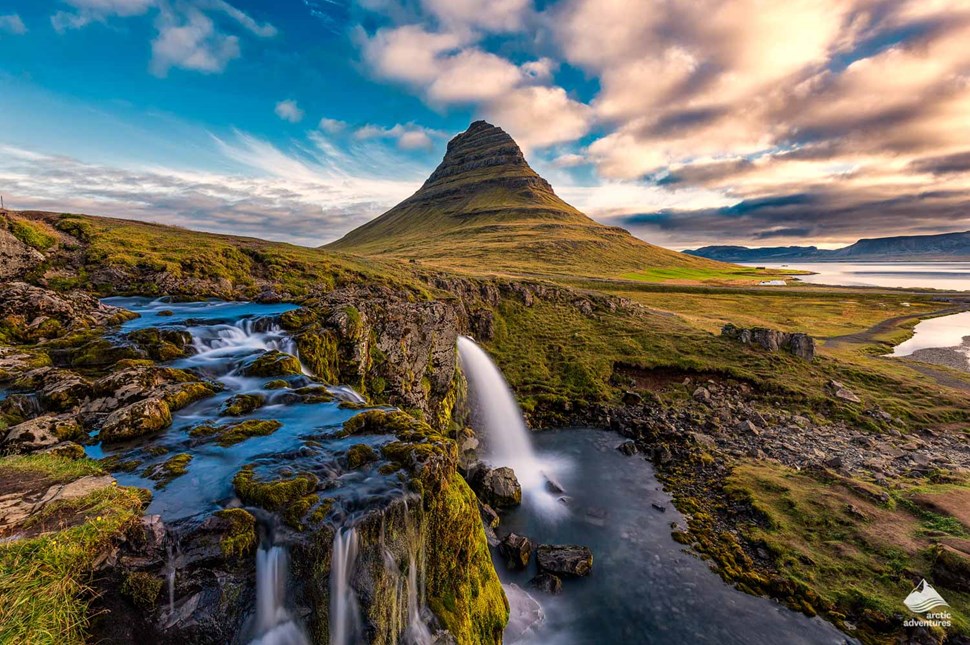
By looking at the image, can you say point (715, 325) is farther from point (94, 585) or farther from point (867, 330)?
point (94, 585)

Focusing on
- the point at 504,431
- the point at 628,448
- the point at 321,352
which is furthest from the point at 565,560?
the point at 321,352

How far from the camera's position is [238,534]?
9.56 metres

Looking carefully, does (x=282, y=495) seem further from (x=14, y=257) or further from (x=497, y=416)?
(x=14, y=257)

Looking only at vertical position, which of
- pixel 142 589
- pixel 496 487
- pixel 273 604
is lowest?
pixel 496 487

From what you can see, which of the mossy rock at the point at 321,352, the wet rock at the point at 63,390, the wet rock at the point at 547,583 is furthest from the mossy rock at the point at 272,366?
the wet rock at the point at 547,583

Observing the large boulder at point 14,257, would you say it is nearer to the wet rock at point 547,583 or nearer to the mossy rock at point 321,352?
the mossy rock at point 321,352

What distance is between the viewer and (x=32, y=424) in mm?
12109

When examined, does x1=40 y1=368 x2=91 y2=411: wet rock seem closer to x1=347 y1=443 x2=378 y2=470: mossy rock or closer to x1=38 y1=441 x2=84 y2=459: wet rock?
x1=38 y1=441 x2=84 y2=459: wet rock

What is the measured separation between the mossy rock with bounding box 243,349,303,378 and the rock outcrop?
5606cm

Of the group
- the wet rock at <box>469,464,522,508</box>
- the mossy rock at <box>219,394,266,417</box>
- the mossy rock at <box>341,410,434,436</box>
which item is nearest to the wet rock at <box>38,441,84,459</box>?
the mossy rock at <box>219,394,266,417</box>

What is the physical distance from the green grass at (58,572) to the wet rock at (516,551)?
1744 centimetres

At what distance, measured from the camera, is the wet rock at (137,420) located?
12.8m

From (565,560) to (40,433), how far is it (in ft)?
73.8

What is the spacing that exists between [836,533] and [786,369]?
3084cm
